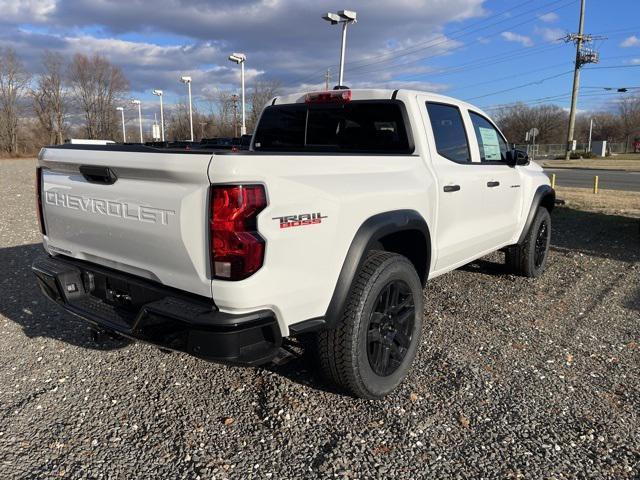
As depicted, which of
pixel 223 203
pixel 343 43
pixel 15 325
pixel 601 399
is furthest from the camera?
pixel 343 43

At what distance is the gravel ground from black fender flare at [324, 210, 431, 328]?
0.73 meters

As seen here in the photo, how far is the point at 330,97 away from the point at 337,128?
10.1 inches

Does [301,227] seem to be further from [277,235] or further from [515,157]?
[515,157]

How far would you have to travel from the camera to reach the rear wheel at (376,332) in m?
2.91

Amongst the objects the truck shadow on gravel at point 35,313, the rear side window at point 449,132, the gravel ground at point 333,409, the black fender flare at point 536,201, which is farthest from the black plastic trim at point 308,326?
the black fender flare at point 536,201

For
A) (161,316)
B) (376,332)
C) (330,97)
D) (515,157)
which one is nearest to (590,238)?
(515,157)

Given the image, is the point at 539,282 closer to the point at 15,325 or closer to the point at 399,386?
the point at 399,386

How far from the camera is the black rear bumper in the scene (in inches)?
92.5

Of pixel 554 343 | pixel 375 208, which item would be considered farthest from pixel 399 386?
pixel 554 343

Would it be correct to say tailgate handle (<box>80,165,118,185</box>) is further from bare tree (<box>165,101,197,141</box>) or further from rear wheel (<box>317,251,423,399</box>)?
bare tree (<box>165,101,197,141</box>)

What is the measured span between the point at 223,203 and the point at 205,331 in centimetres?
60

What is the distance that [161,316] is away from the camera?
97.3 inches

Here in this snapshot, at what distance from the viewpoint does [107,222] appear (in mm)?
2809

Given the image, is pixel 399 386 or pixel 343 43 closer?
pixel 399 386
